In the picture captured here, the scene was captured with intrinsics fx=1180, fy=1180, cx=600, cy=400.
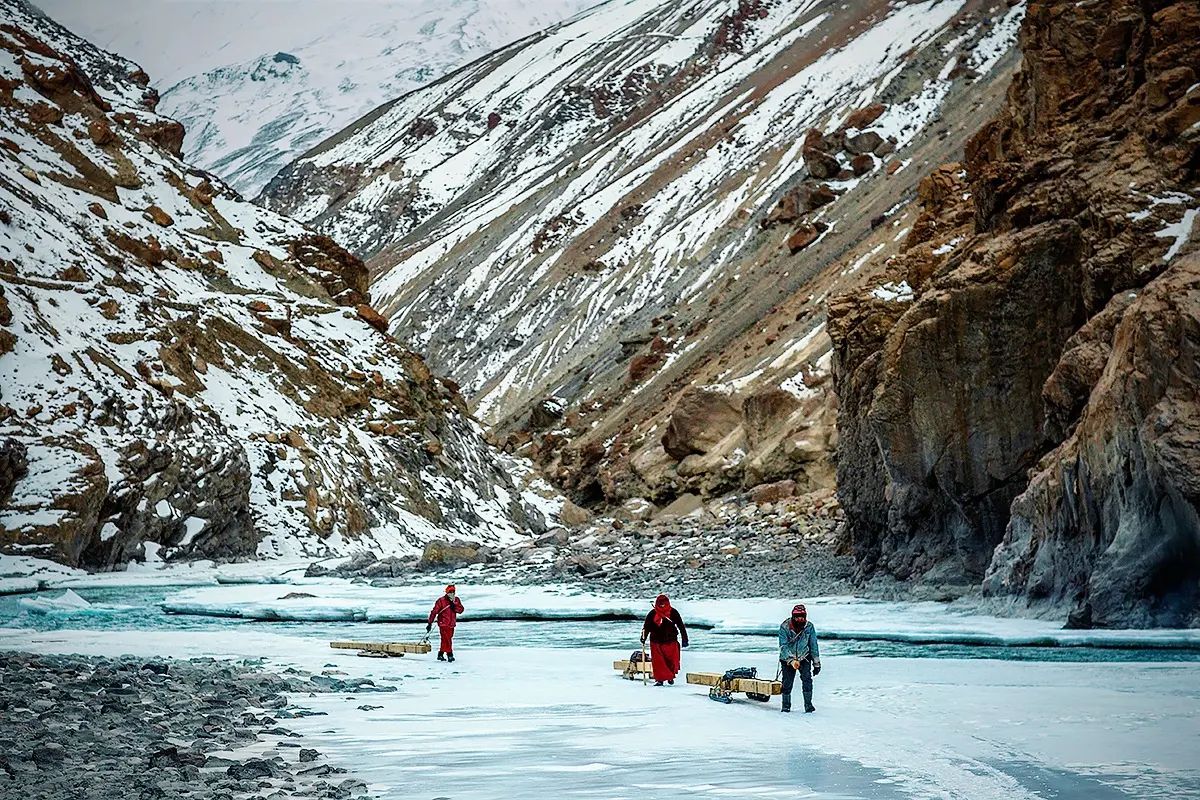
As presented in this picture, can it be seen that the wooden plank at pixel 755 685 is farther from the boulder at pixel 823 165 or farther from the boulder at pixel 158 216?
the boulder at pixel 823 165

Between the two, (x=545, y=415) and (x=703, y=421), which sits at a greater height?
(x=545, y=415)

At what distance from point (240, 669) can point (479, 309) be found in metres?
111

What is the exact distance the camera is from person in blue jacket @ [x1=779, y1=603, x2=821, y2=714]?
11.3 meters

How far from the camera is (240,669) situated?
14.2 meters

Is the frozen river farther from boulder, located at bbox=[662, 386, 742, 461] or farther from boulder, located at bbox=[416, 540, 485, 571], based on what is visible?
boulder, located at bbox=[662, 386, 742, 461]

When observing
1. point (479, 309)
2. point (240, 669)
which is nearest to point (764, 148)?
point (479, 309)

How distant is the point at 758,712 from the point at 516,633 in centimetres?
1126

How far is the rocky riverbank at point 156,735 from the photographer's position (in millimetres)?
7254

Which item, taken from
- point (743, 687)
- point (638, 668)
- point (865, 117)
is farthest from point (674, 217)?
point (743, 687)

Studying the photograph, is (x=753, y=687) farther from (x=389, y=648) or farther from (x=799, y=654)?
(x=389, y=648)

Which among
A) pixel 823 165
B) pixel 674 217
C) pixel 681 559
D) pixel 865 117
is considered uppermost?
pixel 865 117

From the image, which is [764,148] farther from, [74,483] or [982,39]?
[74,483]

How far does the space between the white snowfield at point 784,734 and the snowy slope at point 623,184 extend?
61924 millimetres

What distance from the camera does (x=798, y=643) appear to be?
37.6 ft
